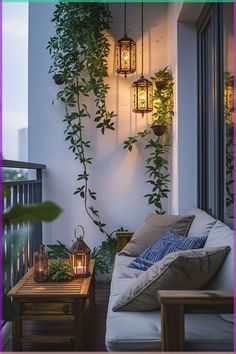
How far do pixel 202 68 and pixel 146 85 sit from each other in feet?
2.06

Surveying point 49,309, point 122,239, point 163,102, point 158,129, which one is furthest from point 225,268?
point 163,102

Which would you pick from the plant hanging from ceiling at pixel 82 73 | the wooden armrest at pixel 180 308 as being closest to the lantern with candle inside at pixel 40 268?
the wooden armrest at pixel 180 308

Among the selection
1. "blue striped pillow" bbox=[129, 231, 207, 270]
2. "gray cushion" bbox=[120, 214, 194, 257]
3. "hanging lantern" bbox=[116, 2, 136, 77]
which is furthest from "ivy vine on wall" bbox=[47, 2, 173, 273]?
"blue striped pillow" bbox=[129, 231, 207, 270]

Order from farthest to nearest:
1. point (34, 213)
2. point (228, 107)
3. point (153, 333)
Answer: point (228, 107)
point (153, 333)
point (34, 213)

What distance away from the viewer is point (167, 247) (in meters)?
2.31

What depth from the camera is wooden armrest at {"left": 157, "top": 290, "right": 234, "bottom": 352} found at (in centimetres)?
131

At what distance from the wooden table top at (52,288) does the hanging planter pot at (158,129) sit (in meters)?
1.64

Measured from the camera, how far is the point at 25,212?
68cm

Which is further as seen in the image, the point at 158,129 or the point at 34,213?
the point at 158,129

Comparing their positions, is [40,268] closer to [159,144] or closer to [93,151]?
[93,151]

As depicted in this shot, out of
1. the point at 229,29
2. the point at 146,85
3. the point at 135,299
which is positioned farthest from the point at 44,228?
the point at 229,29

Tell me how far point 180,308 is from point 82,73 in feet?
9.26

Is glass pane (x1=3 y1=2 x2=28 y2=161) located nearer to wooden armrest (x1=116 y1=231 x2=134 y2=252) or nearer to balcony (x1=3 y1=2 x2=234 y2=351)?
balcony (x1=3 y1=2 x2=234 y2=351)

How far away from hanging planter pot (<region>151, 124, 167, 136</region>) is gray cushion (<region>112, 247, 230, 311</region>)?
1.98m
